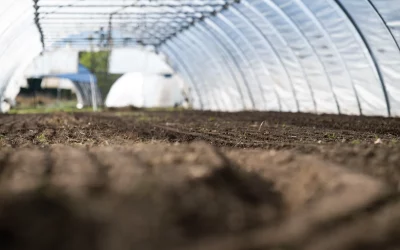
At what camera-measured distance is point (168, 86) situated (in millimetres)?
41000

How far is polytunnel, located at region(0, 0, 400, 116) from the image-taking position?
57.0 ft

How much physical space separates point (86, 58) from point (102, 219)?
62458 millimetres

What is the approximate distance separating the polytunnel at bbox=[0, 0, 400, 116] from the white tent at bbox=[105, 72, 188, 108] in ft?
23.2

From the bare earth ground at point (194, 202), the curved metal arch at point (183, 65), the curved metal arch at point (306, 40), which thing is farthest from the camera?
the curved metal arch at point (183, 65)

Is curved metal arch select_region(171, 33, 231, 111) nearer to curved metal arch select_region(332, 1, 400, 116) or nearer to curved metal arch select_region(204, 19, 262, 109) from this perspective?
curved metal arch select_region(204, 19, 262, 109)

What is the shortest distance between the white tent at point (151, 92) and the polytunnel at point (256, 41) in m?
7.08

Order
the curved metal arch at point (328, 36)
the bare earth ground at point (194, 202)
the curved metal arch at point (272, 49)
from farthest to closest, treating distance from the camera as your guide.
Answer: the curved metal arch at point (272, 49) < the curved metal arch at point (328, 36) < the bare earth ground at point (194, 202)

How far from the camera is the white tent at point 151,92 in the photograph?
4088 centimetres

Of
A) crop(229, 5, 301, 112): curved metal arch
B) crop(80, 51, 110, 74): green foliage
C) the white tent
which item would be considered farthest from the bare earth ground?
crop(80, 51, 110, 74): green foliage

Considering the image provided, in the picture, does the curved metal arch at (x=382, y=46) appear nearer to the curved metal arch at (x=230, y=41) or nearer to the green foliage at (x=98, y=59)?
the curved metal arch at (x=230, y=41)

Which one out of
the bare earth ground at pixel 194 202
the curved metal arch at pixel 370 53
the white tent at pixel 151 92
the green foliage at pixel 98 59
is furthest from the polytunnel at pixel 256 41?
the green foliage at pixel 98 59

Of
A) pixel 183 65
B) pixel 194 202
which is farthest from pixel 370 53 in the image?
pixel 183 65

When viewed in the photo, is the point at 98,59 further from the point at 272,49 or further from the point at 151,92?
Answer: the point at 272,49

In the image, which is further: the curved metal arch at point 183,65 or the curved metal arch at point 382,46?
the curved metal arch at point 183,65
